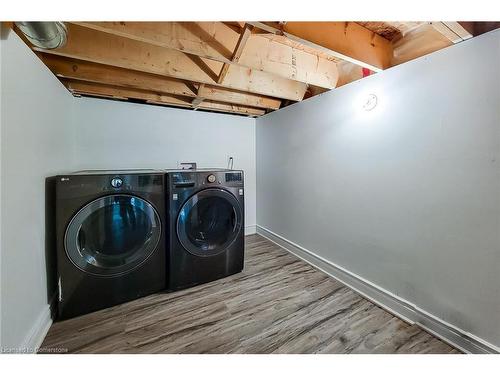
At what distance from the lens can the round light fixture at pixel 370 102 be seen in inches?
→ 59.4

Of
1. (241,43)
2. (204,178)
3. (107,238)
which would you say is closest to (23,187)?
(107,238)

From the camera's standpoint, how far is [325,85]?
1.82 metres

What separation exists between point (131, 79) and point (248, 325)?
88.8 inches

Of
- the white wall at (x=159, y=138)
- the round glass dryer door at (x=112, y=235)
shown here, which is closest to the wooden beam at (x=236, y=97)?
the white wall at (x=159, y=138)

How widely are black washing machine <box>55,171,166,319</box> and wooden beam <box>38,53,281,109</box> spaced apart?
891 millimetres

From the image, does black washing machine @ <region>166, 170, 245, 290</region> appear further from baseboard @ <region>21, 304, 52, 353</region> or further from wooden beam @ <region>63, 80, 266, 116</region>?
wooden beam @ <region>63, 80, 266, 116</region>

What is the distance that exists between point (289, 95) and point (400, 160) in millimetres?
1266

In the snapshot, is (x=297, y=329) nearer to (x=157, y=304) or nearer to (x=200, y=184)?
(x=157, y=304)

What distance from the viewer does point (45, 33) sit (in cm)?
100

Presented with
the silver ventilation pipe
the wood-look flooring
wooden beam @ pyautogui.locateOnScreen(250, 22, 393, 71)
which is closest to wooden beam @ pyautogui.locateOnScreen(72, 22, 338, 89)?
the silver ventilation pipe

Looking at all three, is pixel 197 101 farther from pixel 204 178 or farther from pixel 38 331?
pixel 38 331

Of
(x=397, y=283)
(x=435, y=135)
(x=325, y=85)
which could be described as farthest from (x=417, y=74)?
(x=397, y=283)

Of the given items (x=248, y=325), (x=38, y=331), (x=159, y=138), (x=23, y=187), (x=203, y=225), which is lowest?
(x=248, y=325)

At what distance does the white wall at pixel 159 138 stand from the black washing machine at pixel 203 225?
42.4 inches
